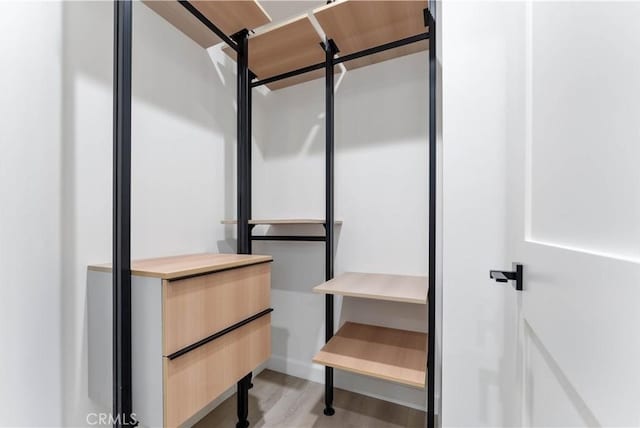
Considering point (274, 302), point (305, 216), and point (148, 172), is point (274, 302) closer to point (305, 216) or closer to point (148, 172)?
point (305, 216)

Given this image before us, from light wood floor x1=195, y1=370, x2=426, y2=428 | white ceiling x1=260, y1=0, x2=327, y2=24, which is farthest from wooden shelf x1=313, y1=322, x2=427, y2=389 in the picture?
white ceiling x1=260, y1=0, x2=327, y2=24

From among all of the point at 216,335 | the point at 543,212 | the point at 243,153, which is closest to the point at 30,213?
the point at 216,335

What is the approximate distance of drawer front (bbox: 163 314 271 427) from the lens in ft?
2.84

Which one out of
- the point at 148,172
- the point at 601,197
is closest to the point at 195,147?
the point at 148,172

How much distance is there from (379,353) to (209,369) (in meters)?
0.76

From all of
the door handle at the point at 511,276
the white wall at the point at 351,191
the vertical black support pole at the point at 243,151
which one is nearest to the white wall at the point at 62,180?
the vertical black support pole at the point at 243,151

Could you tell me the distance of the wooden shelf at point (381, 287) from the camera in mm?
1103

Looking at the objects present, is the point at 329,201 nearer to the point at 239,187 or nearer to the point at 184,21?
the point at 239,187

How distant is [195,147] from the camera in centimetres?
146

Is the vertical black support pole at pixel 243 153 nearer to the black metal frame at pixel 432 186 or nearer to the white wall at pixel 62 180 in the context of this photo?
the white wall at pixel 62 180

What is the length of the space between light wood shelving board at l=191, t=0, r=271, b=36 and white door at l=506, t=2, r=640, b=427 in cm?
112

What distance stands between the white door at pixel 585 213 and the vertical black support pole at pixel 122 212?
3.74ft

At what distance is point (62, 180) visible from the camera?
0.96 m

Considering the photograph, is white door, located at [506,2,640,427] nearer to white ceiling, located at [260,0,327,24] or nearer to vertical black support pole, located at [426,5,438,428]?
vertical black support pole, located at [426,5,438,428]
